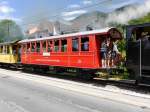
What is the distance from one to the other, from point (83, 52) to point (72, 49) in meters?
1.34

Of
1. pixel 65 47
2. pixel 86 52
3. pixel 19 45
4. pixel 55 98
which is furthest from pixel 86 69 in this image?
pixel 19 45

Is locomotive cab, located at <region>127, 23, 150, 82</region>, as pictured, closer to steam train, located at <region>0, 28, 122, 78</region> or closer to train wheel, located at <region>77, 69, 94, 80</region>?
steam train, located at <region>0, 28, 122, 78</region>

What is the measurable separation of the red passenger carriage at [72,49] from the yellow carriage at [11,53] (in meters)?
5.68

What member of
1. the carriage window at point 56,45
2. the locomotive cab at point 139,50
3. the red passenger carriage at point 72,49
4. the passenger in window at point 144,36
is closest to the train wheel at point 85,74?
the red passenger carriage at point 72,49

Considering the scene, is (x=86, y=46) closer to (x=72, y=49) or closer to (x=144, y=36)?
(x=72, y=49)

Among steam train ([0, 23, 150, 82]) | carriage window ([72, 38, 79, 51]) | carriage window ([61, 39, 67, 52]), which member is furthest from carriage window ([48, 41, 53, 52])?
carriage window ([72, 38, 79, 51])

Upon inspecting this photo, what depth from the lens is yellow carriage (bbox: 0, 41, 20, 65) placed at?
33156 millimetres

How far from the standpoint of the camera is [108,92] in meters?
15.0

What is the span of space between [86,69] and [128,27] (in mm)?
4984

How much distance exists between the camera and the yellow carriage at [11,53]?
3316 centimetres

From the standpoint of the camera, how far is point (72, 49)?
20.8 m

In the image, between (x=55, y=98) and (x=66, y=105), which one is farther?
(x=55, y=98)

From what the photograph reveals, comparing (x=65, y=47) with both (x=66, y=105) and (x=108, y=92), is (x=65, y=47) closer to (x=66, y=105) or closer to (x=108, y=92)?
(x=108, y=92)

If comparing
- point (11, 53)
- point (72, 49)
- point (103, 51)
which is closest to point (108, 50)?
point (103, 51)
